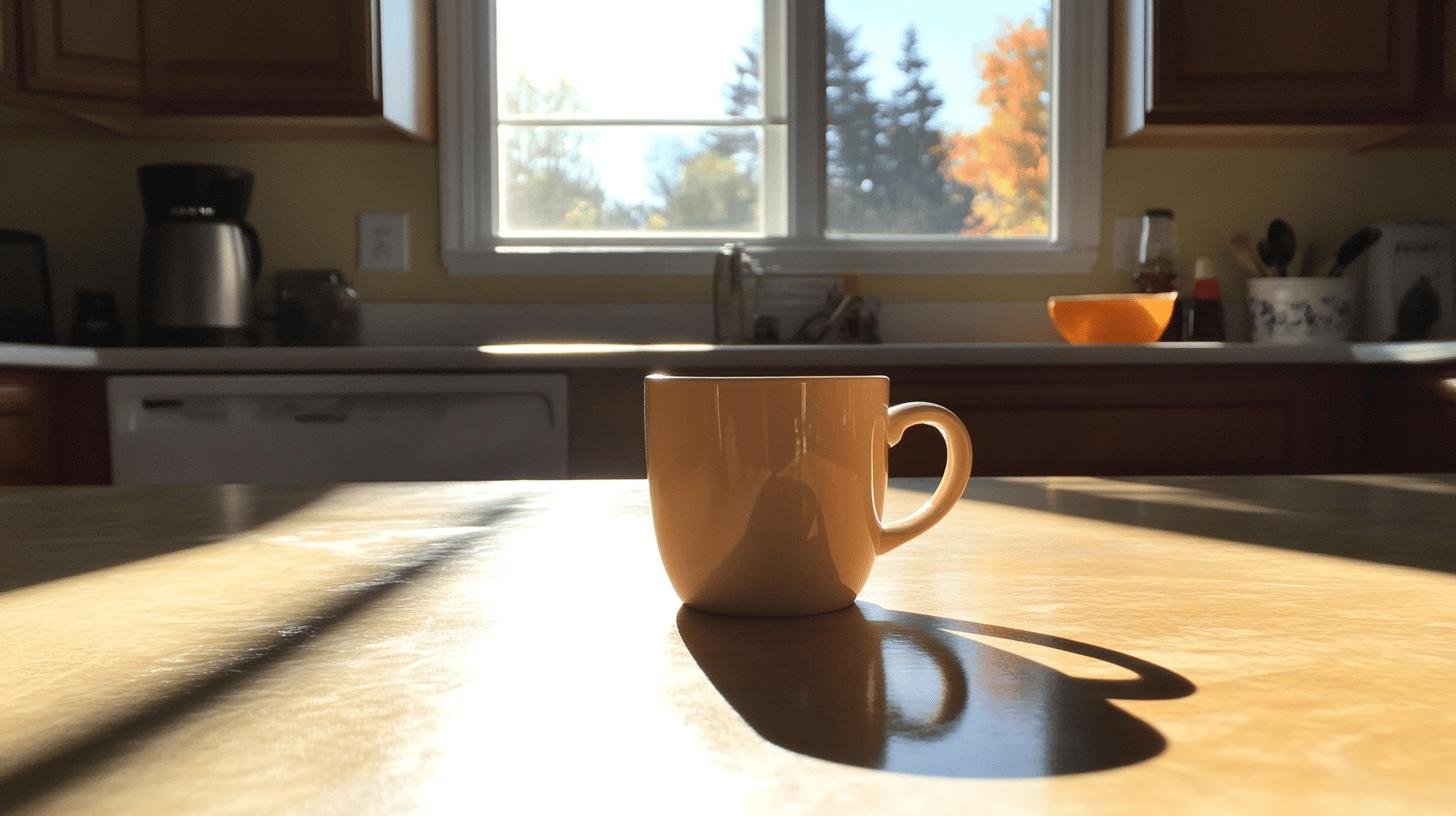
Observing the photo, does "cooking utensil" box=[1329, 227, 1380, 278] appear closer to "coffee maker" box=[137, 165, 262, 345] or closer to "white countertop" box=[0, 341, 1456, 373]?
"white countertop" box=[0, 341, 1456, 373]

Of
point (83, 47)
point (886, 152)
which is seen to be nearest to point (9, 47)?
point (83, 47)

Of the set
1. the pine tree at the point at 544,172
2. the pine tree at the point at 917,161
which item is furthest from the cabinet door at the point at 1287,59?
the pine tree at the point at 544,172

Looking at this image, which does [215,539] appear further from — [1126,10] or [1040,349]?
[1126,10]

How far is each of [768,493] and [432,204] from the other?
7.87ft

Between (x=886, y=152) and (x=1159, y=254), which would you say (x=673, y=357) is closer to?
(x=886, y=152)

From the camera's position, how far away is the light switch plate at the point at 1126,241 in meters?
2.70

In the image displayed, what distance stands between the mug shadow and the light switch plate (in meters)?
2.49

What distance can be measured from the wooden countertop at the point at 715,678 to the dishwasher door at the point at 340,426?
139cm

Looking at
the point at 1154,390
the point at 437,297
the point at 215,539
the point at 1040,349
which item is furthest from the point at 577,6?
the point at 215,539

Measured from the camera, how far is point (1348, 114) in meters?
2.35

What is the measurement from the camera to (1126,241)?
2.71 meters

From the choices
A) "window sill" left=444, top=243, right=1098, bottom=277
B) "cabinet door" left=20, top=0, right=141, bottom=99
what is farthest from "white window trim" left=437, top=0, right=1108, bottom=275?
"cabinet door" left=20, top=0, right=141, bottom=99

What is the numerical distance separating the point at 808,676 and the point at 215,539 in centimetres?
41

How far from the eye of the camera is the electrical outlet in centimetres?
264
